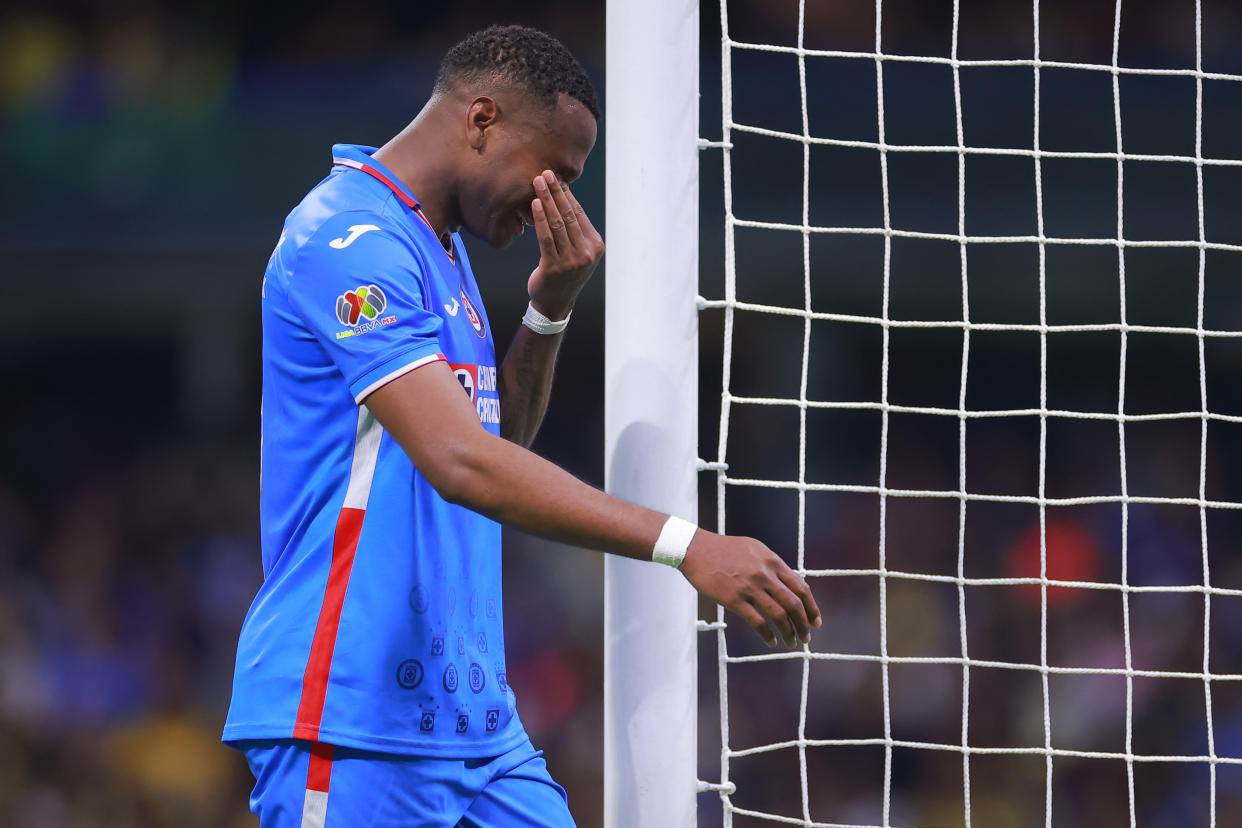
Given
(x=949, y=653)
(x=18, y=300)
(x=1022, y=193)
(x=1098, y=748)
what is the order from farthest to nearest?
(x=18, y=300), (x=1022, y=193), (x=949, y=653), (x=1098, y=748)

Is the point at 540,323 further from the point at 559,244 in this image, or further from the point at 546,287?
the point at 559,244

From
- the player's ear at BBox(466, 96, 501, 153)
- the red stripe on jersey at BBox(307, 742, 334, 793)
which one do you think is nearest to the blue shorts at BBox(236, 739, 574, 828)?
the red stripe on jersey at BBox(307, 742, 334, 793)

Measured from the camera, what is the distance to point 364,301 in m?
1.58

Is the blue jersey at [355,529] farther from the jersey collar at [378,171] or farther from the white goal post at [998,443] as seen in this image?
the white goal post at [998,443]

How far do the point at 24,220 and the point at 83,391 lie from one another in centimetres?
111

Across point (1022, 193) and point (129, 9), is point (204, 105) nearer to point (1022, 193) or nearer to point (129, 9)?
point (129, 9)

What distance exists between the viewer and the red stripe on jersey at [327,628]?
5.31ft

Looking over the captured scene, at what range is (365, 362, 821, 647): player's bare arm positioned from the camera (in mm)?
1514

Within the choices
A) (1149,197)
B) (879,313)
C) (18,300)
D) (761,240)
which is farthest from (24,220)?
(1149,197)

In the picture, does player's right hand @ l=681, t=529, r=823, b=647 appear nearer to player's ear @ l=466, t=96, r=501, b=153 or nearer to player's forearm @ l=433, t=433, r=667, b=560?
player's forearm @ l=433, t=433, r=667, b=560

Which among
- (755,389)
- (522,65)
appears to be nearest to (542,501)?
(522,65)

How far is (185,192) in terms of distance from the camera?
6.77 m

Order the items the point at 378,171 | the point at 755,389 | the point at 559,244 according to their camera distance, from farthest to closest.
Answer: the point at 755,389 → the point at 559,244 → the point at 378,171

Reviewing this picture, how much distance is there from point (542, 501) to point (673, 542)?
0.16 metres
